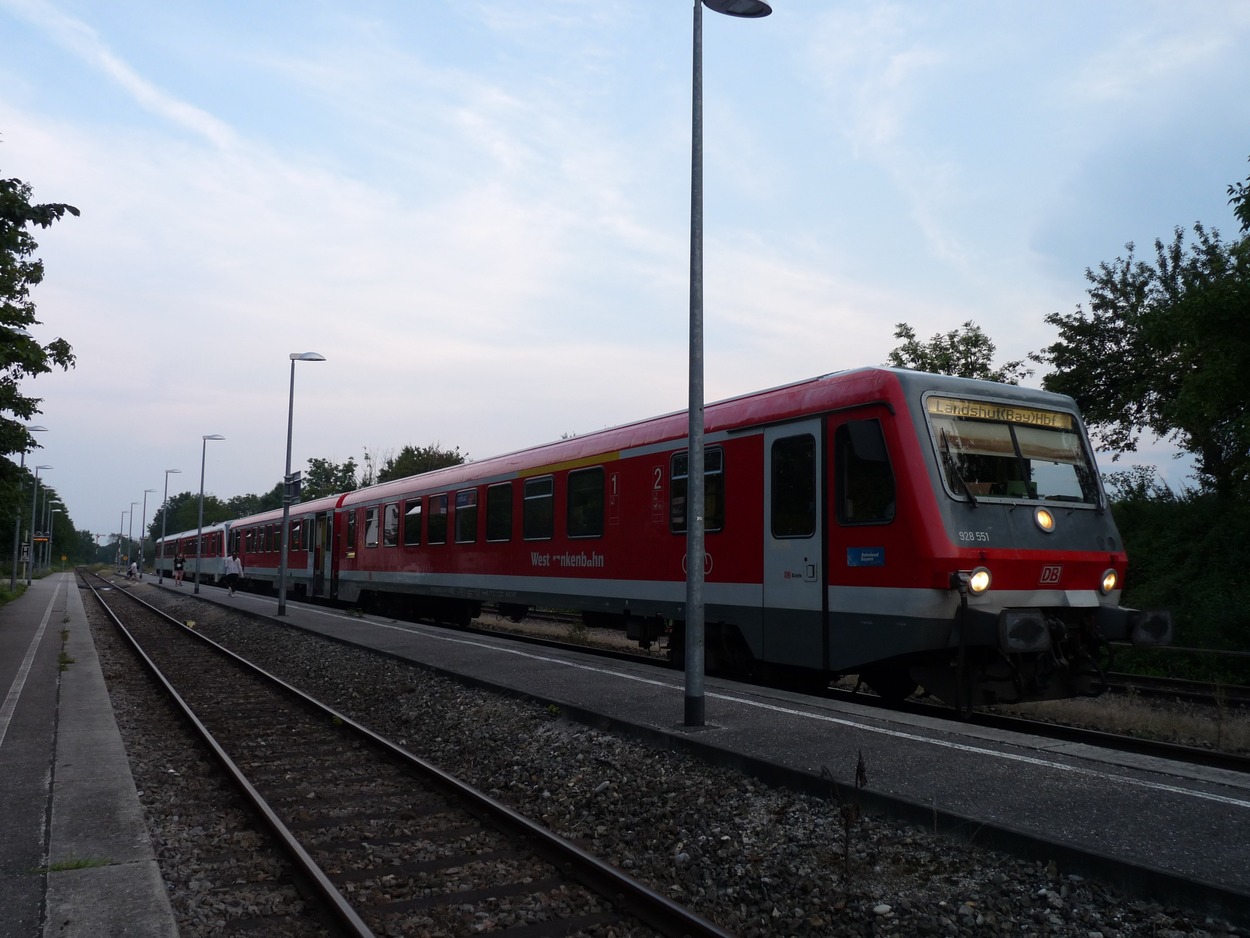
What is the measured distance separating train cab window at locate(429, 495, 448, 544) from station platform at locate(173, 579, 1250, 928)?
28.7 ft

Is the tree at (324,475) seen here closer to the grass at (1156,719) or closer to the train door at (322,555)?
the train door at (322,555)

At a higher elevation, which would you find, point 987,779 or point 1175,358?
point 1175,358

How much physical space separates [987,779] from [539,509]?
33.3 feet

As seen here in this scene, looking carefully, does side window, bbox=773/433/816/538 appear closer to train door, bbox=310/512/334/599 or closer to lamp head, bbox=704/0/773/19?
lamp head, bbox=704/0/773/19

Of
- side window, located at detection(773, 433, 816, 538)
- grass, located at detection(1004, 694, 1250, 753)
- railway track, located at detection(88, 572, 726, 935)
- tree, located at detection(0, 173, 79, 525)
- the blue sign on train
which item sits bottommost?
railway track, located at detection(88, 572, 726, 935)

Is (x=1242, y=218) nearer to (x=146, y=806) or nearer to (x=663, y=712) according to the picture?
(x=663, y=712)

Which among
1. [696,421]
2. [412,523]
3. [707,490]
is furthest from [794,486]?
[412,523]

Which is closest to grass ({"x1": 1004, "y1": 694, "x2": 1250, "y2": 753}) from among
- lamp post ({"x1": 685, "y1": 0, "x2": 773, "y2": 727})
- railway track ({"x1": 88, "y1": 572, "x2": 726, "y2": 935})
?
lamp post ({"x1": 685, "y1": 0, "x2": 773, "y2": 727})

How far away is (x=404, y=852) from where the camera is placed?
6.33 meters

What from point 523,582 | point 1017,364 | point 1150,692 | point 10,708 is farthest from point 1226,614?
point 10,708

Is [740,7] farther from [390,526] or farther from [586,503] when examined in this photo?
[390,526]

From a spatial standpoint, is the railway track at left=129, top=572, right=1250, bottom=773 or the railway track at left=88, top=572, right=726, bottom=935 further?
the railway track at left=129, top=572, right=1250, bottom=773

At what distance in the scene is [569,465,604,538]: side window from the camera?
13969 mm

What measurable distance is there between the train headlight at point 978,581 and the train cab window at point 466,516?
11191 millimetres
